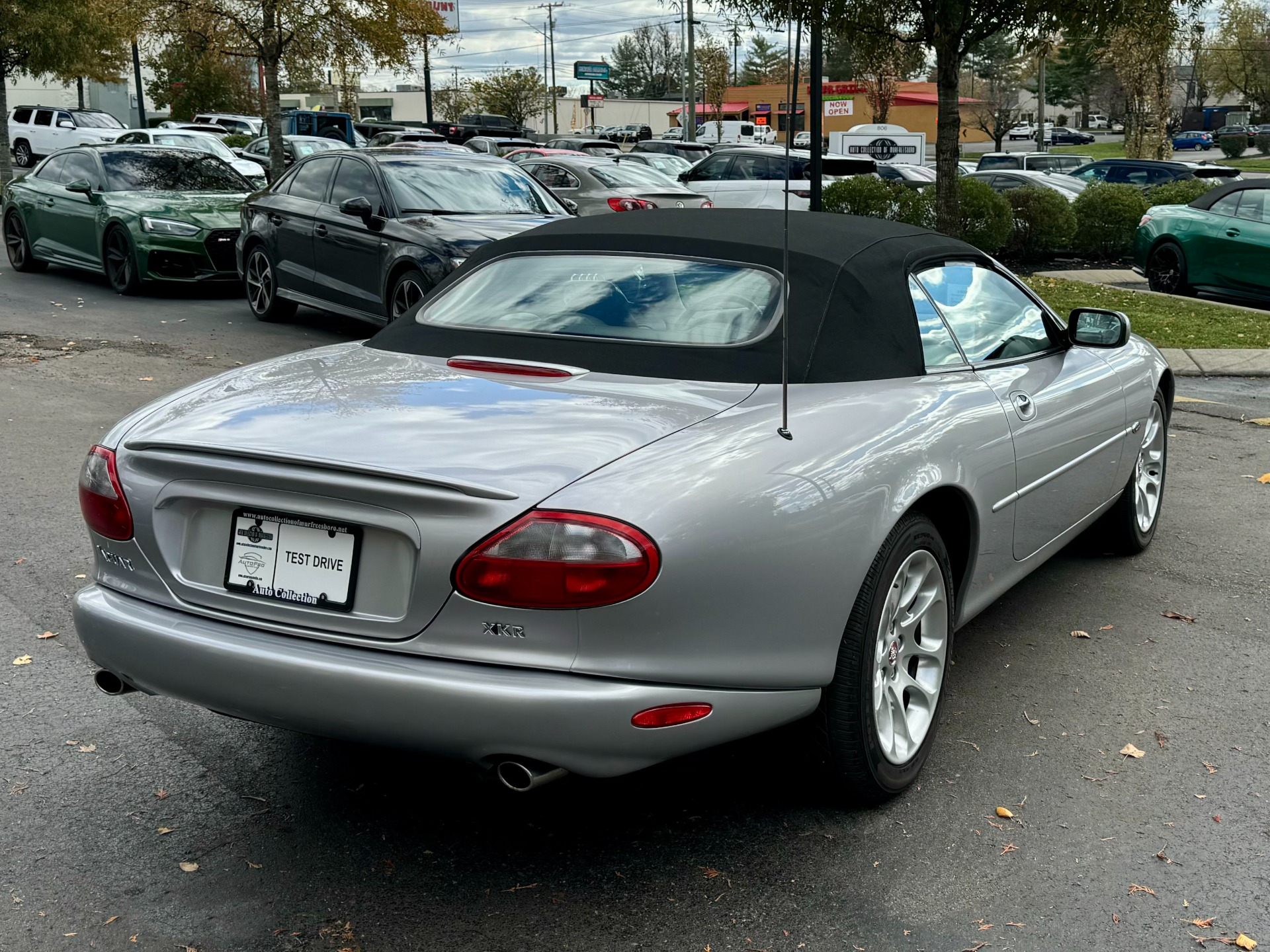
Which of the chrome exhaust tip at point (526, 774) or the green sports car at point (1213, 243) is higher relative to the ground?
the green sports car at point (1213, 243)

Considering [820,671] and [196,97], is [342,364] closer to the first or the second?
[820,671]

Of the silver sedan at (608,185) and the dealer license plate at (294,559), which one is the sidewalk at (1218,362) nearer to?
the silver sedan at (608,185)

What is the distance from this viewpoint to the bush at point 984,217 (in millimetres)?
16641

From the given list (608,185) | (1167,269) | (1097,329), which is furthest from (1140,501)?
(608,185)

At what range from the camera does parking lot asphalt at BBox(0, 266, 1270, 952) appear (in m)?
2.92

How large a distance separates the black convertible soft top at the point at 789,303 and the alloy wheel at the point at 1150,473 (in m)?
1.63

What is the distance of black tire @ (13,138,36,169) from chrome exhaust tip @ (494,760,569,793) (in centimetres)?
4145

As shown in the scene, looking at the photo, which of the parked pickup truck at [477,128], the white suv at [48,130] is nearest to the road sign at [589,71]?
the parked pickup truck at [477,128]

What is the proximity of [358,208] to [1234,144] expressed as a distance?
66.8 m

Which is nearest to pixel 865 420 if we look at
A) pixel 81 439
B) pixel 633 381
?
pixel 633 381

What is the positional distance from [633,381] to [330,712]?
120cm

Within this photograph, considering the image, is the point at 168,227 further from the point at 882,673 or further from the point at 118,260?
the point at 882,673

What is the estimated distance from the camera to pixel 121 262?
13781 mm

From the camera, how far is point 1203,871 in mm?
3146
